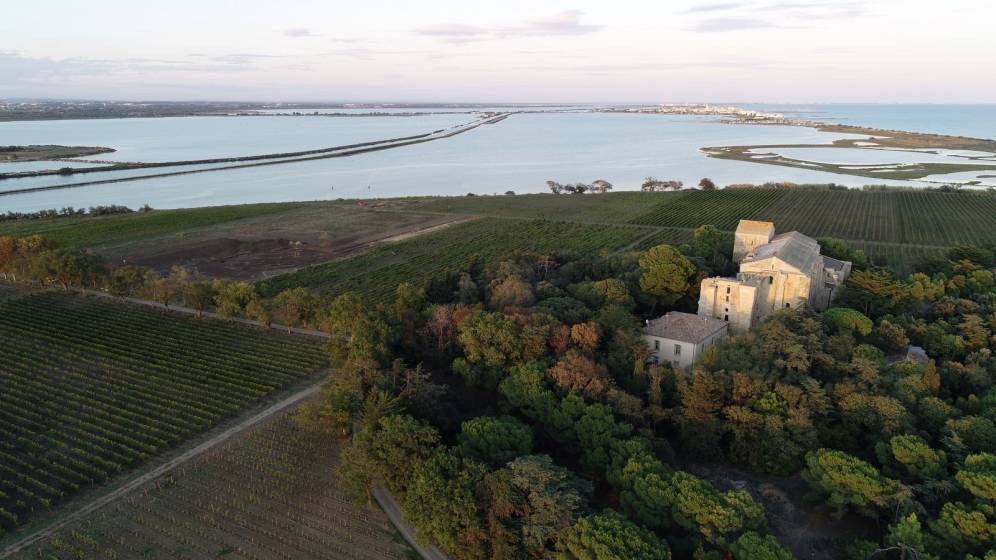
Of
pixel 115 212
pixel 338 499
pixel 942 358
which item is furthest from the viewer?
pixel 115 212

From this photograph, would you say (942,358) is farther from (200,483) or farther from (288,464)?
(200,483)

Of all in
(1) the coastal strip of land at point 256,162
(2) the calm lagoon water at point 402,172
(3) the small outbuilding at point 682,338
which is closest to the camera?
(3) the small outbuilding at point 682,338

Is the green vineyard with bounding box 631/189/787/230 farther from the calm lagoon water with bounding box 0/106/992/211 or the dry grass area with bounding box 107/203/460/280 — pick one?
the dry grass area with bounding box 107/203/460/280

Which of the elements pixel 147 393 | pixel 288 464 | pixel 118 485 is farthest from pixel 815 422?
pixel 147 393

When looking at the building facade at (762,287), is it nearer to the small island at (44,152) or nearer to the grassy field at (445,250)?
the grassy field at (445,250)

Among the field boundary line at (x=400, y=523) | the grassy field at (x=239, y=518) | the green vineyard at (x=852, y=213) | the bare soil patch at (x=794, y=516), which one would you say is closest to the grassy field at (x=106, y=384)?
the grassy field at (x=239, y=518)

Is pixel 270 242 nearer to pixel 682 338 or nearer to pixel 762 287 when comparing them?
pixel 682 338
